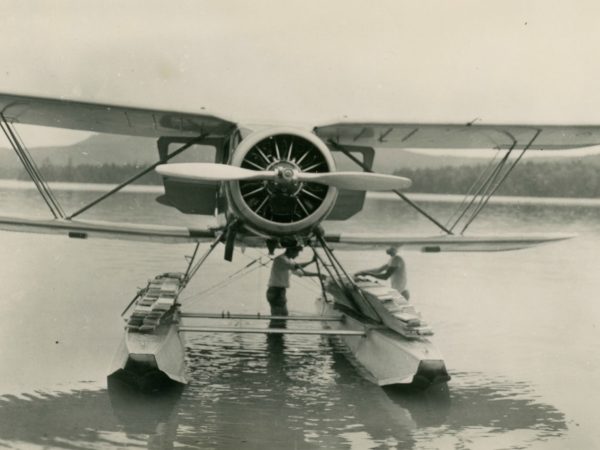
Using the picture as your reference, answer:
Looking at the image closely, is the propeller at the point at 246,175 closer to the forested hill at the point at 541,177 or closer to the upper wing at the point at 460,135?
the upper wing at the point at 460,135

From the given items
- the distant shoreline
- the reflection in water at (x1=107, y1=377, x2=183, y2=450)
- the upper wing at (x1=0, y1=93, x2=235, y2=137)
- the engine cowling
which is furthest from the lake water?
the distant shoreline

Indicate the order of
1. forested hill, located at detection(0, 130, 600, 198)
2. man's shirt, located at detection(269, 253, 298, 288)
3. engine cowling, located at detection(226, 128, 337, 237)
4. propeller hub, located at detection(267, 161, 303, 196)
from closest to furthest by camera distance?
propeller hub, located at detection(267, 161, 303, 196) → engine cowling, located at detection(226, 128, 337, 237) → man's shirt, located at detection(269, 253, 298, 288) → forested hill, located at detection(0, 130, 600, 198)

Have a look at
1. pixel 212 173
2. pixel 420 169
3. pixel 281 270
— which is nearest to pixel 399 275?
pixel 281 270

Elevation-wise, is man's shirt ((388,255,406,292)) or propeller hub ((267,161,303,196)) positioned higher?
man's shirt ((388,255,406,292))

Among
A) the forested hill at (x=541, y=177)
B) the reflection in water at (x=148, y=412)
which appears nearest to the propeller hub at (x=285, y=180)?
the reflection in water at (x=148, y=412)

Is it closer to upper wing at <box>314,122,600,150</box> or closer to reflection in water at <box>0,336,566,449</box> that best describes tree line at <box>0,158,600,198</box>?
upper wing at <box>314,122,600,150</box>

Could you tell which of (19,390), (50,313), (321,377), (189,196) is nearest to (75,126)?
(189,196)
